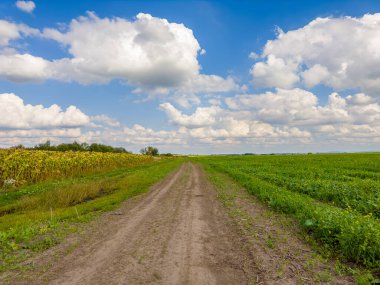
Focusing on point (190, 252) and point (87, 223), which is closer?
point (190, 252)

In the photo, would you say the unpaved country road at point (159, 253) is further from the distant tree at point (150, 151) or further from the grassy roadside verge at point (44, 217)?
the distant tree at point (150, 151)

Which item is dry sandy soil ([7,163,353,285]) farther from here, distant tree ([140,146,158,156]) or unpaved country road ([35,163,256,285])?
distant tree ([140,146,158,156])


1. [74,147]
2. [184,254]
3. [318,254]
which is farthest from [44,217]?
[74,147]

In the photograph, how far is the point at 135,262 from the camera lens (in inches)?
256

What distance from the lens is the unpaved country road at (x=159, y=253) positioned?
5.76m

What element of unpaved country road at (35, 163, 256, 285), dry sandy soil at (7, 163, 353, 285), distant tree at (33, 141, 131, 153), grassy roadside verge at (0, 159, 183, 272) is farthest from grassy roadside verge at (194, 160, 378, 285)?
distant tree at (33, 141, 131, 153)

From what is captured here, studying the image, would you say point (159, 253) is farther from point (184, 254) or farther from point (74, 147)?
point (74, 147)

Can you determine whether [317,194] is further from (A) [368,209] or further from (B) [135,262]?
(B) [135,262]

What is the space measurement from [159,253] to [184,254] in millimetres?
647

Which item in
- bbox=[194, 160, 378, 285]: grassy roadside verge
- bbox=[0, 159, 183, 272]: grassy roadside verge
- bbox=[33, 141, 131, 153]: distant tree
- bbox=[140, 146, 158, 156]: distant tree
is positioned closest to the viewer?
bbox=[194, 160, 378, 285]: grassy roadside verge

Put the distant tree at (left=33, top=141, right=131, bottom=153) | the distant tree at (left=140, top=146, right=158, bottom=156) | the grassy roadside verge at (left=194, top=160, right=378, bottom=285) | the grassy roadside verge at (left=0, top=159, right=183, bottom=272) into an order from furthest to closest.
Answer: the distant tree at (left=140, top=146, right=158, bottom=156) → the distant tree at (left=33, top=141, right=131, bottom=153) → the grassy roadside verge at (left=0, top=159, right=183, bottom=272) → the grassy roadside verge at (left=194, top=160, right=378, bottom=285)

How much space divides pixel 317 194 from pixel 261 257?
29.9 feet

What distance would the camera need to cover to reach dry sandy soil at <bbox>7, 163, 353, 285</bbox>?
5.77 m

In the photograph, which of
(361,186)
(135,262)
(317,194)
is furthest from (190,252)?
(361,186)
